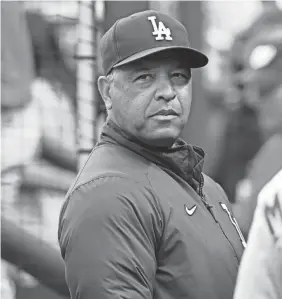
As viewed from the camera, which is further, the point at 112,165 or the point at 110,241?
the point at 112,165

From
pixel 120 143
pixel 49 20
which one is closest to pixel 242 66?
pixel 49 20

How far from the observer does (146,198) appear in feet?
6.86

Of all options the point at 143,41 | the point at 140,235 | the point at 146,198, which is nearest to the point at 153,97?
the point at 143,41

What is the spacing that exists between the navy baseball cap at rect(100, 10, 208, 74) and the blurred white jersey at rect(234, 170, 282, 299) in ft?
2.64

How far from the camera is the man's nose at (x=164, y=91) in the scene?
222 cm

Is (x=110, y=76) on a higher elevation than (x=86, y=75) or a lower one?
higher

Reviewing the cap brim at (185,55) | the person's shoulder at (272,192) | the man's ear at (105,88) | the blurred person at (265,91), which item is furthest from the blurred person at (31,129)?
the person's shoulder at (272,192)

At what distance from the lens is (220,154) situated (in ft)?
16.3

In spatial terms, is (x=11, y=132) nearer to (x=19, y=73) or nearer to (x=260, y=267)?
(x=19, y=73)

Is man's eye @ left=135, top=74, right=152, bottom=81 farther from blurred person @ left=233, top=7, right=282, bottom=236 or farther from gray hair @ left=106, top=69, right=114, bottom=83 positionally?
blurred person @ left=233, top=7, right=282, bottom=236

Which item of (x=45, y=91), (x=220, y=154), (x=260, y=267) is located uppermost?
(x=260, y=267)

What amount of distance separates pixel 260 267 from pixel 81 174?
0.83 metres

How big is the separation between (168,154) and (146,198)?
0.24m

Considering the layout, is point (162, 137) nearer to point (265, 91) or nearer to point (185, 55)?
point (185, 55)
